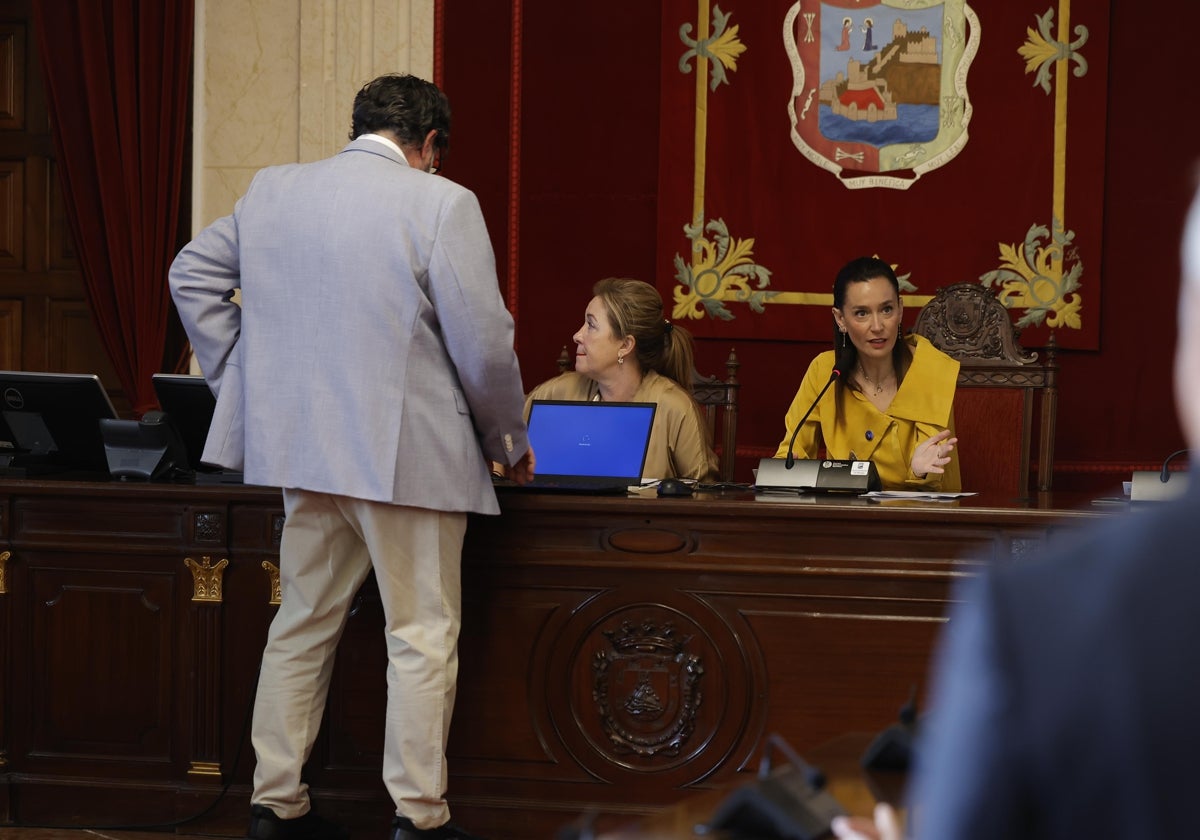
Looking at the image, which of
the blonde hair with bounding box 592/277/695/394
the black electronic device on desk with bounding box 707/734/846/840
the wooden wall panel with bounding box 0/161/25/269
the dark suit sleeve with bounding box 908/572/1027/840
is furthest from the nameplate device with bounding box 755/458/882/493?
the wooden wall panel with bounding box 0/161/25/269

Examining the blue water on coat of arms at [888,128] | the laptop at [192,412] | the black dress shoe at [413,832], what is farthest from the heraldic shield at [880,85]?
the black dress shoe at [413,832]

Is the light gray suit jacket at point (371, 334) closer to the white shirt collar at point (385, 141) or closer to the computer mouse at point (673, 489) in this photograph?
the white shirt collar at point (385, 141)

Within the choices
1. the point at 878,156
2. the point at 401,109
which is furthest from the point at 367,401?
the point at 878,156

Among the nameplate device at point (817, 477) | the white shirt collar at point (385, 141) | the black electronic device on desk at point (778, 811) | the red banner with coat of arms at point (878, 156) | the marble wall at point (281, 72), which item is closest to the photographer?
the black electronic device on desk at point (778, 811)

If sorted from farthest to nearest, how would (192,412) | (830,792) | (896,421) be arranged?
(896,421), (192,412), (830,792)

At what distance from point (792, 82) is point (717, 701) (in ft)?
9.17

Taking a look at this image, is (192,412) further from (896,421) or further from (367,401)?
(896,421)

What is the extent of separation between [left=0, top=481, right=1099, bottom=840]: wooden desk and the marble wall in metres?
2.24

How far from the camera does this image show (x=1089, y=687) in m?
0.47

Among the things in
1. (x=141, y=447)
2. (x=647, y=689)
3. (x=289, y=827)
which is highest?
(x=141, y=447)

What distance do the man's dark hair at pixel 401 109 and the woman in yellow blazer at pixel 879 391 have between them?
132cm

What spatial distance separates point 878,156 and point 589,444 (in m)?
2.29

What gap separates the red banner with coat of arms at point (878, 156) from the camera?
491 centimetres

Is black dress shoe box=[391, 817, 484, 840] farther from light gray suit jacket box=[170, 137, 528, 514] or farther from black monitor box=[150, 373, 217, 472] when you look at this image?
black monitor box=[150, 373, 217, 472]
